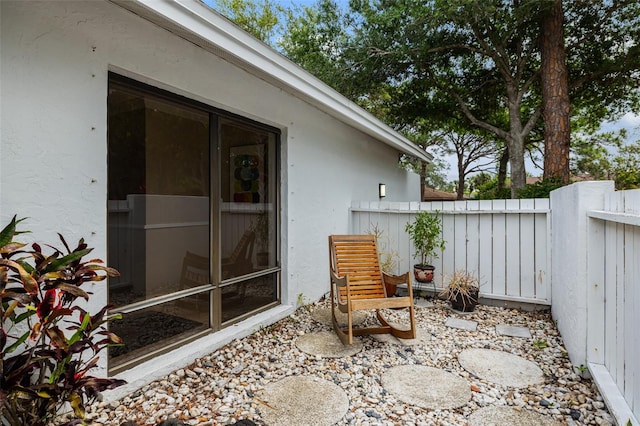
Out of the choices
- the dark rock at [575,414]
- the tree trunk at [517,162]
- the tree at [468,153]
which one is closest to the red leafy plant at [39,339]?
the dark rock at [575,414]

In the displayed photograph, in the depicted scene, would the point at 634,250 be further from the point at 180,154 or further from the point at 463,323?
the point at 180,154

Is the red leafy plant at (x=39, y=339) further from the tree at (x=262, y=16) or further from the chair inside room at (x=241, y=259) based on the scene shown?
the tree at (x=262, y=16)

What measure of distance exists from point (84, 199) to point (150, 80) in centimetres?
102

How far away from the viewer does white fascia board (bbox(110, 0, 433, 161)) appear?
7.20 feet

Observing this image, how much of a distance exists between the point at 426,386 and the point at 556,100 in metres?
7.22

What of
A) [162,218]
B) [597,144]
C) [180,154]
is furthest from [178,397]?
[597,144]

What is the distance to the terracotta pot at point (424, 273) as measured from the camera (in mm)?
4688

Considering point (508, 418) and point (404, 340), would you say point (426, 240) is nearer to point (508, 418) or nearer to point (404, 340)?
point (404, 340)

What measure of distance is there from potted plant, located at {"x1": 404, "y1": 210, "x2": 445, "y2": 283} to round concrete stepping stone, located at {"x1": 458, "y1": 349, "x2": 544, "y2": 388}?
163 centimetres

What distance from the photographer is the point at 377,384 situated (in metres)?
2.56

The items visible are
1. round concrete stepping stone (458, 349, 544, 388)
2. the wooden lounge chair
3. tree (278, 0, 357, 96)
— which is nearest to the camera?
round concrete stepping stone (458, 349, 544, 388)

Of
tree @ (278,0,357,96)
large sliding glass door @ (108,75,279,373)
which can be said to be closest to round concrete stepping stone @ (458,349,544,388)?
large sliding glass door @ (108,75,279,373)

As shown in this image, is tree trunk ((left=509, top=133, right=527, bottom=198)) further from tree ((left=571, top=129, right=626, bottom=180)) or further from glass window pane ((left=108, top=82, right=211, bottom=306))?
glass window pane ((left=108, top=82, right=211, bottom=306))

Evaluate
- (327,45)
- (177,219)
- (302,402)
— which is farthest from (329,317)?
(327,45)
